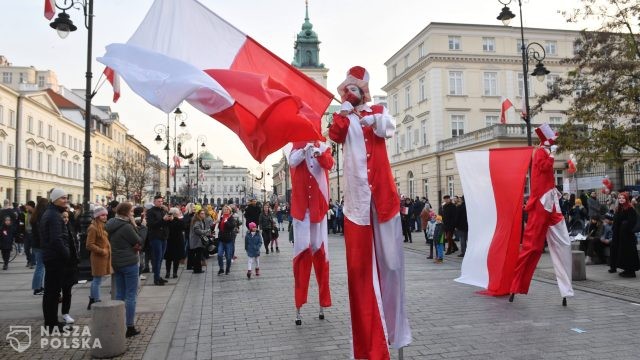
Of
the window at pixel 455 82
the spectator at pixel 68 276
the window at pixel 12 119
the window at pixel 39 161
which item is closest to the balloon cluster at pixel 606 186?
the spectator at pixel 68 276

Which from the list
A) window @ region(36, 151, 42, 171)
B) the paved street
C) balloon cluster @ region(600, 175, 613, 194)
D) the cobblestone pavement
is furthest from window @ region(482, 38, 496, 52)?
window @ region(36, 151, 42, 171)

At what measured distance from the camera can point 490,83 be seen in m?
44.8

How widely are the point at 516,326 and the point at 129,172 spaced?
178ft

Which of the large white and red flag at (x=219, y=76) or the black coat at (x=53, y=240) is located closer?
the large white and red flag at (x=219, y=76)

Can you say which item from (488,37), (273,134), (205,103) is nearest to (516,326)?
(273,134)

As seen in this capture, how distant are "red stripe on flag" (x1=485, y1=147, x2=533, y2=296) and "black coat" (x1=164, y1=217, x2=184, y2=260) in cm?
751

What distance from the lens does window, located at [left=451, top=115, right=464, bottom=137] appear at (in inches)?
1729

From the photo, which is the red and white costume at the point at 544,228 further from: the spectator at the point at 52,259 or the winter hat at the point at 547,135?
the spectator at the point at 52,259

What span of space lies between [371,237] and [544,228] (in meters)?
4.47

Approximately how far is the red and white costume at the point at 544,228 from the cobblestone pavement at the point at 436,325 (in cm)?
45

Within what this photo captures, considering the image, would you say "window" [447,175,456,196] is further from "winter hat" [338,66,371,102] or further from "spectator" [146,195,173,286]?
"winter hat" [338,66,371,102]

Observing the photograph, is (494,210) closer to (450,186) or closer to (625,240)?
(625,240)

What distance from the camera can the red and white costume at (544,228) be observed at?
780 centimetres

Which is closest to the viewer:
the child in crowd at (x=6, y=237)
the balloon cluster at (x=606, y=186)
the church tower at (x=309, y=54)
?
the child in crowd at (x=6, y=237)
